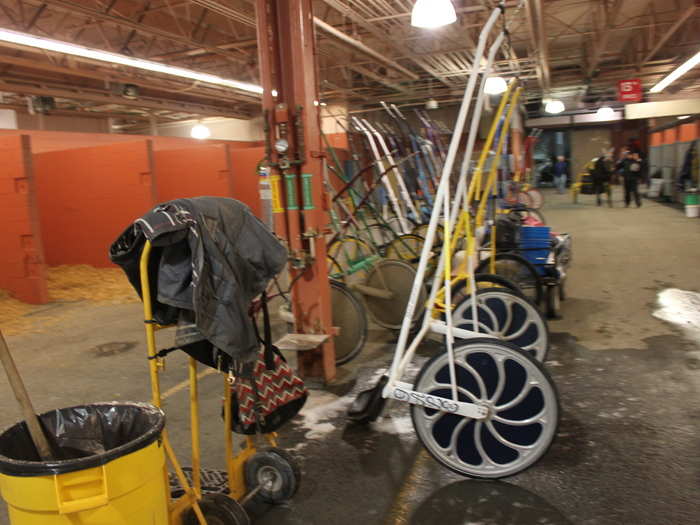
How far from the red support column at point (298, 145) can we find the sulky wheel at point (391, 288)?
117 cm

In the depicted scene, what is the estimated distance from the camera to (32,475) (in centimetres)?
163

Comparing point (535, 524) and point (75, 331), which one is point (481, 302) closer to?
point (535, 524)

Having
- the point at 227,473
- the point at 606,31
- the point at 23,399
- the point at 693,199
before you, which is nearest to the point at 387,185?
the point at 227,473

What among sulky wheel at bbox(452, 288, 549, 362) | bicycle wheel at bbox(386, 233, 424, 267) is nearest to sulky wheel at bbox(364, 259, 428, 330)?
bicycle wheel at bbox(386, 233, 424, 267)

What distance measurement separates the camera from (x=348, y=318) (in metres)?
4.62

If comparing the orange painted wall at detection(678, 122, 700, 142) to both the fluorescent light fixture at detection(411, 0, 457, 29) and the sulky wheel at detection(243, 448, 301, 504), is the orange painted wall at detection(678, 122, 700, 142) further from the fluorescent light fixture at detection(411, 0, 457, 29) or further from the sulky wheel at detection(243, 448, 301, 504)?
the sulky wheel at detection(243, 448, 301, 504)

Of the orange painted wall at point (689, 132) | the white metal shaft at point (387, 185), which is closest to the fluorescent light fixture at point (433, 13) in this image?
the white metal shaft at point (387, 185)

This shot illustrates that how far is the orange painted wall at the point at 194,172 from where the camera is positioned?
11242 millimetres

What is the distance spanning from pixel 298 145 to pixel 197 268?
7.20ft

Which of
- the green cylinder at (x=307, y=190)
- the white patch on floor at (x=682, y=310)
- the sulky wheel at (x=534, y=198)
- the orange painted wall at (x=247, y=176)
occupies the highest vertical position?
the orange painted wall at (x=247, y=176)

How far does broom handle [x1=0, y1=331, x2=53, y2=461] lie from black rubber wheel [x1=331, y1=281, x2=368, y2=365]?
114 inches

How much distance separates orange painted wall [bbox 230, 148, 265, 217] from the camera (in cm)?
1306

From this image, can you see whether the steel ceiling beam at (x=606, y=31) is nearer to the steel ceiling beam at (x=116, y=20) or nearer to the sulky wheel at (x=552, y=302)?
the sulky wheel at (x=552, y=302)

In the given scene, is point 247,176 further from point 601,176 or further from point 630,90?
point 601,176
